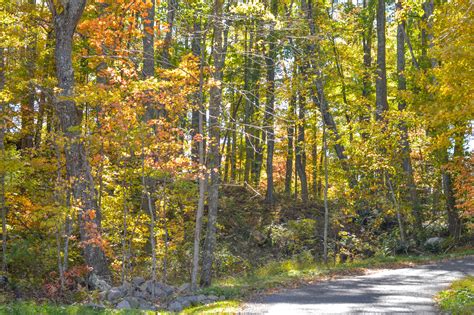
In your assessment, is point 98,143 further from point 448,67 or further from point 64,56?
point 448,67

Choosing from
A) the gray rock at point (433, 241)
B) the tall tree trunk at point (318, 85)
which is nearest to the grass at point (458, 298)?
the tall tree trunk at point (318, 85)

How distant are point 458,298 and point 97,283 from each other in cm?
820

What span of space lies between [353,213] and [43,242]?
9.79 meters

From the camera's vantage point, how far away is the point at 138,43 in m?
18.1

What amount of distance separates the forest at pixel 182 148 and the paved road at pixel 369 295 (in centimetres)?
257

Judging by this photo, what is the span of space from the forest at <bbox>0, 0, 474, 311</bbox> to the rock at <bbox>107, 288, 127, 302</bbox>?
294 mm

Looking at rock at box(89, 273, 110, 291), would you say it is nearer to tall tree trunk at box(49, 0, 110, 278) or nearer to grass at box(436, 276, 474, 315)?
tall tree trunk at box(49, 0, 110, 278)

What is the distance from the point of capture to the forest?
42.0 ft

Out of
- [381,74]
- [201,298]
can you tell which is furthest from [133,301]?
[381,74]

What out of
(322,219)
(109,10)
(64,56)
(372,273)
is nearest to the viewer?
(64,56)

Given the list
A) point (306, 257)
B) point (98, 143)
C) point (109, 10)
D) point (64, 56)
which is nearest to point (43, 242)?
point (98, 143)

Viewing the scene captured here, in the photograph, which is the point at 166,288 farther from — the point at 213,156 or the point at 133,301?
the point at 213,156

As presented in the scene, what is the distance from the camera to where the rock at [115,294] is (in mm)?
11555

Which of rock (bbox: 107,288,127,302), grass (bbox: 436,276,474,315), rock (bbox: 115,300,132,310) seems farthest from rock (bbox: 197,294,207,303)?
grass (bbox: 436,276,474,315)
